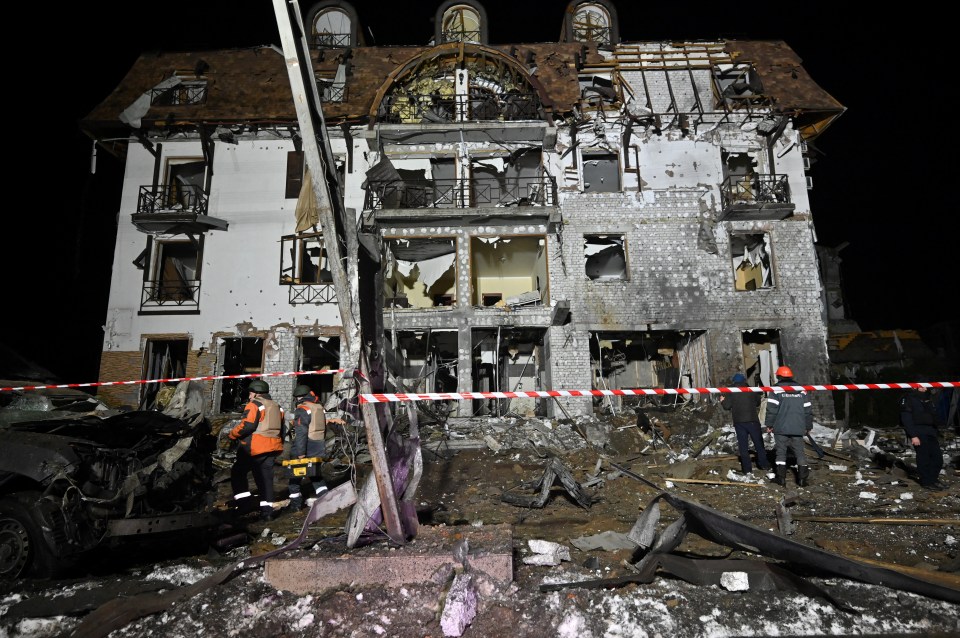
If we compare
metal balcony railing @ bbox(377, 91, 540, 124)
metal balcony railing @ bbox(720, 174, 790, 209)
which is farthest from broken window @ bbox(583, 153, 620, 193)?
metal balcony railing @ bbox(720, 174, 790, 209)

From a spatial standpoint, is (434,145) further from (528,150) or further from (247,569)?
(247,569)

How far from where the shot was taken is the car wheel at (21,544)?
4.16 meters

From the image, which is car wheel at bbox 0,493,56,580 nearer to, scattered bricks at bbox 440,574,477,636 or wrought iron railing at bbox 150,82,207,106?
scattered bricks at bbox 440,574,477,636

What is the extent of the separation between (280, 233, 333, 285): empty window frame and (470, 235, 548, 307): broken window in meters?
5.42

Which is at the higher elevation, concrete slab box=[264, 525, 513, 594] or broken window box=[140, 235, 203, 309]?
broken window box=[140, 235, 203, 309]

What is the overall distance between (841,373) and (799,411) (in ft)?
55.5

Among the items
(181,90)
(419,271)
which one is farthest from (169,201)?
(419,271)

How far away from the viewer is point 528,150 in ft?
59.8

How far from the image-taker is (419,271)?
18859 mm

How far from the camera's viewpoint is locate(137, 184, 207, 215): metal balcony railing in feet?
57.2

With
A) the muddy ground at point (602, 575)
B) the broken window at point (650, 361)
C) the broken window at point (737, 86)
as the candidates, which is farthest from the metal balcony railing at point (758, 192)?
the muddy ground at point (602, 575)

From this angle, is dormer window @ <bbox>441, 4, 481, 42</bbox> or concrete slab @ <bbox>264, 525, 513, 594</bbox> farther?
dormer window @ <bbox>441, 4, 481, 42</bbox>

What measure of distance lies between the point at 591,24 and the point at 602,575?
21.6 meters

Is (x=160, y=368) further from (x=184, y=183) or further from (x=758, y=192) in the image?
(x=758, y=192)
